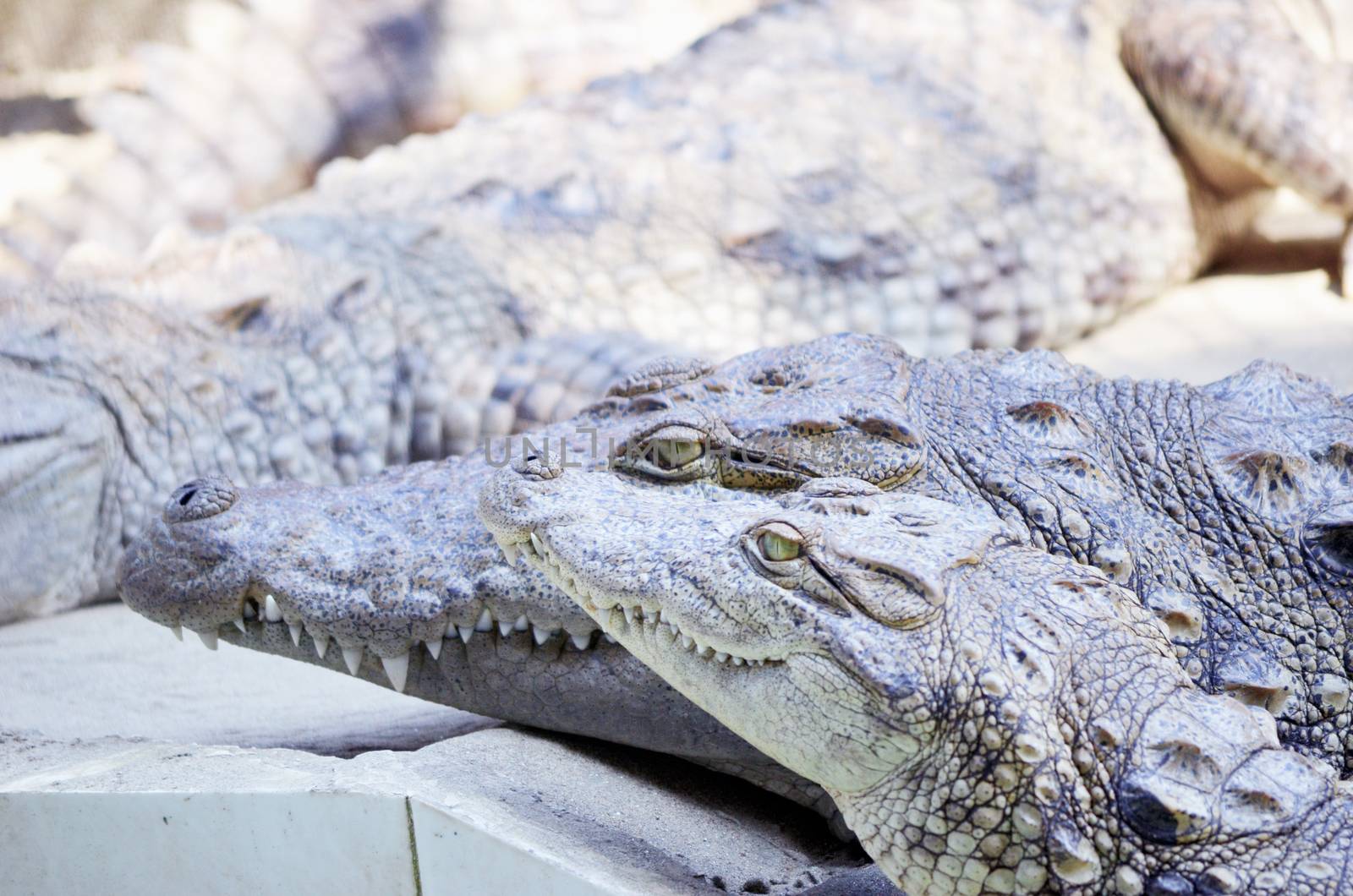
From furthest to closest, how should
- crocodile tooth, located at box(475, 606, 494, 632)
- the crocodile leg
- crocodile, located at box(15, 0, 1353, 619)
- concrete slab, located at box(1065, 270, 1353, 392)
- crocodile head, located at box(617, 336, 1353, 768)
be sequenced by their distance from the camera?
the crocodile leg
concrete slab, located at box(1065, 270, 1353, 392)
crocodile, located at box(15, 0, 1353, 619)
crocodile tooth, located at box(475, 606, 494, 632)
crocodile head, located at box(617, 336, 1353, 768)

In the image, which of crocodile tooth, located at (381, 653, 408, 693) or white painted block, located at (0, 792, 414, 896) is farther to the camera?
crocodile tooth, located at (381, 653, 408, 693)

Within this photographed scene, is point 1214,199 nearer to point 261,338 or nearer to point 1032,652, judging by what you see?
point 261,338

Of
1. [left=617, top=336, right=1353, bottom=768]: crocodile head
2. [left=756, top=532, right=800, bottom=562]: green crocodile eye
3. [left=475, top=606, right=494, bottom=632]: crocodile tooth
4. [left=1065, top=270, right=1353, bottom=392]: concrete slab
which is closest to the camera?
[left=756, top=532, right=800, bottom=562]: green crocodile eye

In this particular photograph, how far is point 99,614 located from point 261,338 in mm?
915

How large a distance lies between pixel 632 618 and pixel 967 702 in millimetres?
433

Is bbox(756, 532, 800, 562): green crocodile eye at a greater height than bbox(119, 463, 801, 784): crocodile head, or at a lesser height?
greater

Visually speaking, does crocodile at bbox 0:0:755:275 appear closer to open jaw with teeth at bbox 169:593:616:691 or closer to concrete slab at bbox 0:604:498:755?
concrete slab at bbox 0:604:498:755

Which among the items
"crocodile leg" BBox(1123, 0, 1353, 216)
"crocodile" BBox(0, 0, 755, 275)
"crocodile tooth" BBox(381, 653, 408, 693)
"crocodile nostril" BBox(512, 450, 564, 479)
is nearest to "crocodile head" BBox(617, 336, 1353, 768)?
"crocodile nostril" BBox(512, 450, 564, 479)

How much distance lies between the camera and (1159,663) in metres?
1.66

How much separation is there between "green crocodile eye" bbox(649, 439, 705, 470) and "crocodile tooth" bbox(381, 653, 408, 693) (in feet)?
1.64

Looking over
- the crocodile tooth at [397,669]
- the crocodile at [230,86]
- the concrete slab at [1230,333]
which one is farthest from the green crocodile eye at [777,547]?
the crocodile at [230,86]

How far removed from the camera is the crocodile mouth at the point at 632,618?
1.67 metres

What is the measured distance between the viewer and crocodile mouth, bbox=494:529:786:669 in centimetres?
167

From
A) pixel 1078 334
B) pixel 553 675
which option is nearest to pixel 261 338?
pixel 553 675
